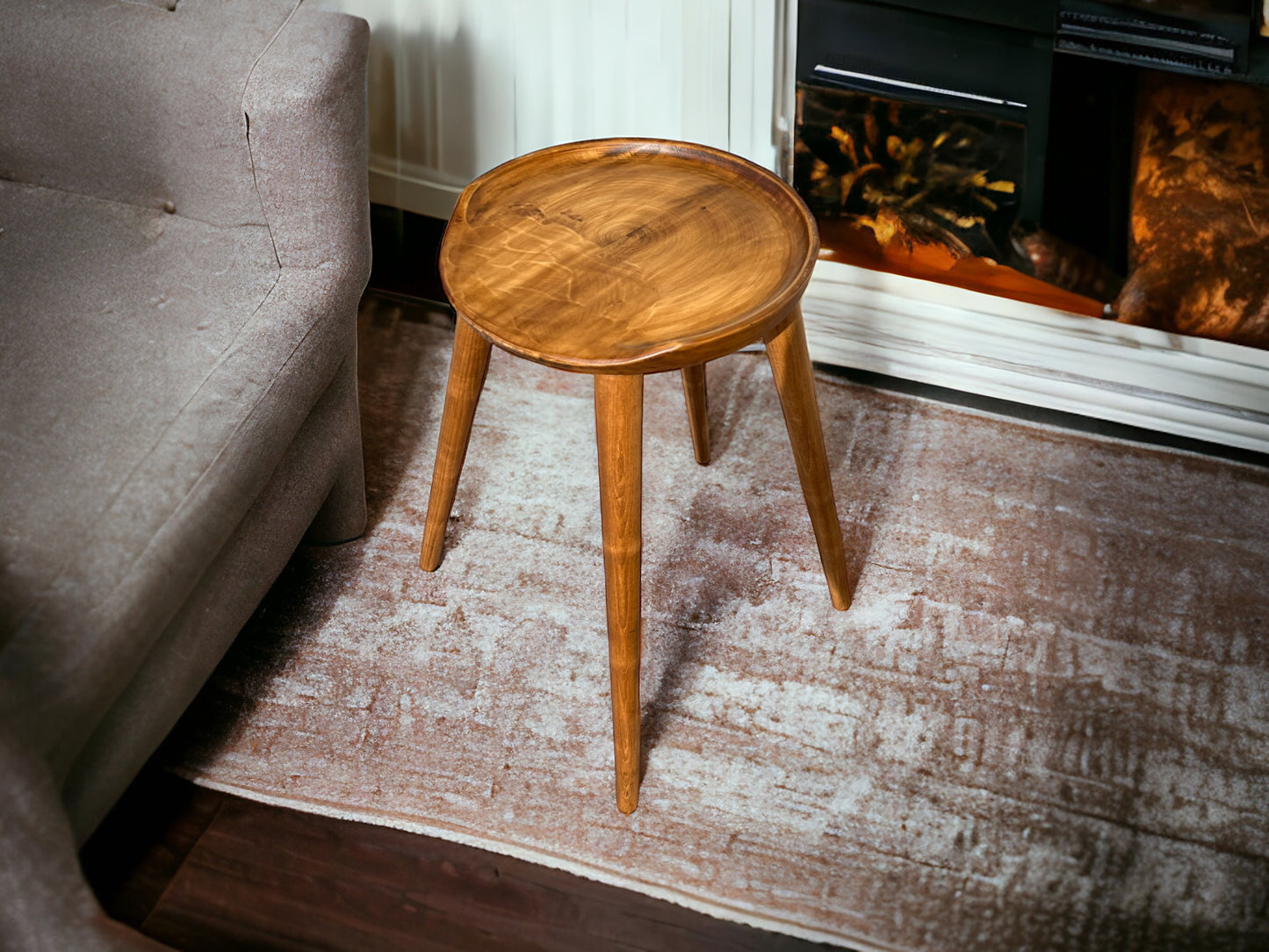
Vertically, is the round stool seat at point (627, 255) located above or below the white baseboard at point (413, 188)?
above

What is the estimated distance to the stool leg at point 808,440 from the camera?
1098 mm

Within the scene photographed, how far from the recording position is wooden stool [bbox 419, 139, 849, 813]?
96cm

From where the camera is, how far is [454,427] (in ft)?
4.05

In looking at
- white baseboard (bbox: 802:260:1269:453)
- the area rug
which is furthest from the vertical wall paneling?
the area rug

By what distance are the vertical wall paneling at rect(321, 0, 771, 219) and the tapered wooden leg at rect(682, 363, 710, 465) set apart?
35 centimetres

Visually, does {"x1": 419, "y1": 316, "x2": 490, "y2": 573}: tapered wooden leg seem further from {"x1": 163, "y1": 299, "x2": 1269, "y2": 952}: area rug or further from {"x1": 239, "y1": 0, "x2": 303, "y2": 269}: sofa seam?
{"x1": 239, "y1": 0, "x2": 303, "y2": 269}: sofa seam

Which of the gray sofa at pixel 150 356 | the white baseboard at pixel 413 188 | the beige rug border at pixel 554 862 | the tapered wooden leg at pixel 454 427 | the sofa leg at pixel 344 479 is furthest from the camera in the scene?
the white baseboard at pixel 413 188

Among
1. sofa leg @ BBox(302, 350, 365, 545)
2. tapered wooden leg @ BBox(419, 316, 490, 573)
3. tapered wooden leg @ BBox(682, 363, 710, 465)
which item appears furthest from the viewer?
tapered wooden leg @ BBox(682, 363, 710, 465)

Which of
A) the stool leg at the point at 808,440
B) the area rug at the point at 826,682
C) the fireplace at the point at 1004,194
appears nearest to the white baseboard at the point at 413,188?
the area rug at the point at 826,682

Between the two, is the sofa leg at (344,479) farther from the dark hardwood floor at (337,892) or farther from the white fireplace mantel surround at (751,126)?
the white fireplace mantel surround at (751,126)

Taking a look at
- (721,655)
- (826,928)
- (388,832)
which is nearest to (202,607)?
(388,832)

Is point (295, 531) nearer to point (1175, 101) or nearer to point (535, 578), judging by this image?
point (535, 578)

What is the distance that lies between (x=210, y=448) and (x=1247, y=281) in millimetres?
1202

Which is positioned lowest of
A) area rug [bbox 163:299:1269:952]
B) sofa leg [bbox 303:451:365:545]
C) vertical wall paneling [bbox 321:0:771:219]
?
area rug [bbox 163:299:1269:952]
